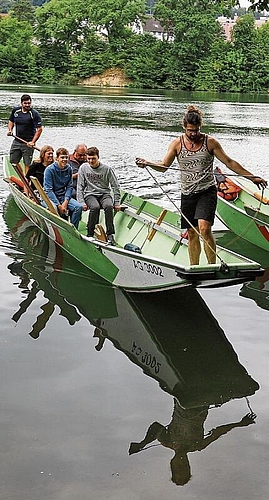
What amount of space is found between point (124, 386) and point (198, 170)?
2421 millimetres

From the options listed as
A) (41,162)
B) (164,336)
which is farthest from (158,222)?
(164,336)

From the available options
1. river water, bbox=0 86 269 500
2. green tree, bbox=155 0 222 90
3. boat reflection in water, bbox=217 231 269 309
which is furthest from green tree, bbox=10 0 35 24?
river water, bbox=0 86 269 500

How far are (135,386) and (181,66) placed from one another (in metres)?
72.7

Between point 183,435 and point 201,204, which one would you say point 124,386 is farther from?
point 201,204

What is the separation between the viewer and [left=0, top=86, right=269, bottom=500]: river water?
15.3 feet

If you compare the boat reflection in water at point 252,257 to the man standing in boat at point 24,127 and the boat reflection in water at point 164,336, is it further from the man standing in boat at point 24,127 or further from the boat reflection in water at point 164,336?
the man standing in boat at point 24,127

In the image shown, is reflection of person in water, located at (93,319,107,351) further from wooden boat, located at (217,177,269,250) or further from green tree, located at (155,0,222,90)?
green tree, located at (155,0,222,90)

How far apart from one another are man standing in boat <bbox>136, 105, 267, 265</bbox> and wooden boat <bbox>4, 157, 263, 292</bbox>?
0.42m

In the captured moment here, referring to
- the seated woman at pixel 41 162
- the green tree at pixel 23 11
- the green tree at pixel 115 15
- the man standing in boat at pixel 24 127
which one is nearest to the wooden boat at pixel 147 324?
the seated woman at pixel 41 162

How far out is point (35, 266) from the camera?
9211mm

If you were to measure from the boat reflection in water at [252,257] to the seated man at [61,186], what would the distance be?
2447 mm

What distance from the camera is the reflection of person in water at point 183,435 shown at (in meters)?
4.82

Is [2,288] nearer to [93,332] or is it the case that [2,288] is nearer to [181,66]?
[93,332]

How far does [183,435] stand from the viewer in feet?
17.2
